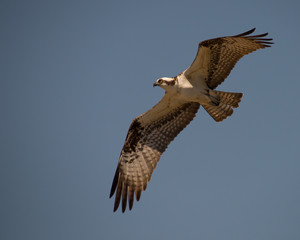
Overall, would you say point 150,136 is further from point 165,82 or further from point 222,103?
point 222,103

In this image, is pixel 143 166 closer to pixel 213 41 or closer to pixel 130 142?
pixel 130 142

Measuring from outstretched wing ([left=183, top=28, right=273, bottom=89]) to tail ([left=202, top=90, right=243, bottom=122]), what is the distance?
285 mm

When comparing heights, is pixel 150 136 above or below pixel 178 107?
below

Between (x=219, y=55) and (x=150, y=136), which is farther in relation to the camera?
(x=150, y=136)

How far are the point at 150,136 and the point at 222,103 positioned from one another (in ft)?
7.20

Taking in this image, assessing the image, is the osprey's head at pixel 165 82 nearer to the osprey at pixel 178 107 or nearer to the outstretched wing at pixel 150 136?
the osprey at pixel 178 107

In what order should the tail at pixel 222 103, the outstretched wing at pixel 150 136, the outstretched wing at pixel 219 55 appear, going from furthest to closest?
the outstretched wing at pixel 150 136, the tail at pixel 222 103, the outstretched wing at pixel 219 55

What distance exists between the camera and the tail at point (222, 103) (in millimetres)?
10023

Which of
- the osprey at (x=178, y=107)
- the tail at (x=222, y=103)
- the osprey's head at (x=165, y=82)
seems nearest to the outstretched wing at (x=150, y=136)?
the osprey at (x=178, y=107)

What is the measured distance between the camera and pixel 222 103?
1020 cm

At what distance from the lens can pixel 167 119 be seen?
10938 mm

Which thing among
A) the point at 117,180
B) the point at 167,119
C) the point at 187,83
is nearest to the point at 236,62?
the point at 187,83

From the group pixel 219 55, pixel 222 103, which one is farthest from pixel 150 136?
pixel 219 55

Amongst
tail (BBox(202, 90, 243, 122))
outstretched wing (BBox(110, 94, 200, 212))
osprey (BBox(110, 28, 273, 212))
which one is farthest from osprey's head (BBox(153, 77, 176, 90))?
tail (BBox(202, 90, 243, 122))
